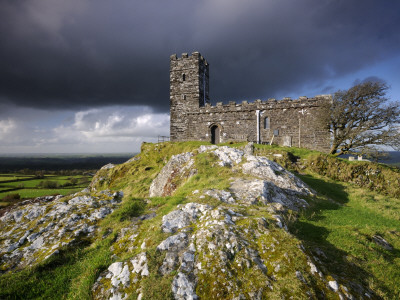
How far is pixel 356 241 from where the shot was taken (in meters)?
5.90

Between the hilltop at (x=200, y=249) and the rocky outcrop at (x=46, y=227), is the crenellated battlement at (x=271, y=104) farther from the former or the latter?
the rocky outcrop at (x=46, y=227)

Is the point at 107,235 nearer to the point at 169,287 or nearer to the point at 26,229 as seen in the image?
the point at 26,229

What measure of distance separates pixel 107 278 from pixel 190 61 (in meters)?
32.9

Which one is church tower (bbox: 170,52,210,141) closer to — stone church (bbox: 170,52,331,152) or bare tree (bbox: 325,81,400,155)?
stone church (bbox: 170,52,331,152)

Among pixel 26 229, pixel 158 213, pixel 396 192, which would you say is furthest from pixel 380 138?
pixel 26 229

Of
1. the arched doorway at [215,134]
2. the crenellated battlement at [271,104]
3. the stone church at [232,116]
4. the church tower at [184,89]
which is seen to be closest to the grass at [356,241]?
the stone church at [232,116]

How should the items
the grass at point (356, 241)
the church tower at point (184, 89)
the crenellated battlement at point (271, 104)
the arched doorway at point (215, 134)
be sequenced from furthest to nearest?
the church tower at point (184, 89), the arched doorway at point (215, 134), the crenellated battlement at point (271, 104), the grass at point (356, 241)

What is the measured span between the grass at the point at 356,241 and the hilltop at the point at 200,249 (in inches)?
1.3

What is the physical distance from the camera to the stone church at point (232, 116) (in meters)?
25.8

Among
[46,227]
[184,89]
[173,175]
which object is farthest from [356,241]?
[184,89]

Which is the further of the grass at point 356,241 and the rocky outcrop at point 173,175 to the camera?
the rocky outcrop at point 173,175

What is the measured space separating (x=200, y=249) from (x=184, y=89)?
3074 cm

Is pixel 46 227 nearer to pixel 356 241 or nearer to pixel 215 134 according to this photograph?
pixel 356 241

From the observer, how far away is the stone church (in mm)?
25828
